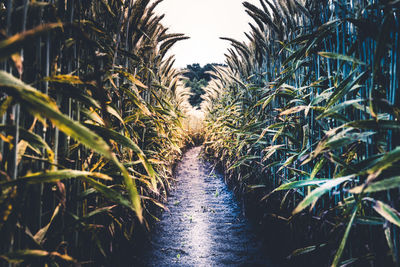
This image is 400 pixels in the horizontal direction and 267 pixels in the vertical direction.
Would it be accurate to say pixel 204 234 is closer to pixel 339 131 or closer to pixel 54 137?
pixel 339 131

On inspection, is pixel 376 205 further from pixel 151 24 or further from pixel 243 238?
pixel 151 24

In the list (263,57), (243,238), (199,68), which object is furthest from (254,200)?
(199,68)

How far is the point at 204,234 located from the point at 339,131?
49.9 inches

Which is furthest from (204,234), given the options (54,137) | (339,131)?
(54,137)

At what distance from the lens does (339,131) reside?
941 millimetres

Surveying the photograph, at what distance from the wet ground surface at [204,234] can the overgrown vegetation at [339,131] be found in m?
0.19

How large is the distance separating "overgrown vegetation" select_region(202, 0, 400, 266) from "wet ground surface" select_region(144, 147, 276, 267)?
189 mm

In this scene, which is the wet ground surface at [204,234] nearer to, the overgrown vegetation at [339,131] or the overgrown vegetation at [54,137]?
the overgrown vegetation at [339,131]

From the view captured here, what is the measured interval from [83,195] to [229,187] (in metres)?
2.41

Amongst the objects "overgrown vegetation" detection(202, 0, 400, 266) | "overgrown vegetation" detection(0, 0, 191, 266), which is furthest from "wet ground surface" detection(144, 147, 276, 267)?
"overgrown vegetation" detection(0, 0, 191, 266)

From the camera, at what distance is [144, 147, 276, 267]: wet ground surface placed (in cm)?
150

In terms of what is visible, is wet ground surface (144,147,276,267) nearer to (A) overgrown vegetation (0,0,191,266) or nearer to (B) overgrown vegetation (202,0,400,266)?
(B) overgrown vegetation (202,0,400,266)

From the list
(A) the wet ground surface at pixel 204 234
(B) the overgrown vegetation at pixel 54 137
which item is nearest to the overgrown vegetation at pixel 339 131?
(A) the wet ground surface at pixel 204 234

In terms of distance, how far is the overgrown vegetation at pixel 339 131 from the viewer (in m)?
0.62
